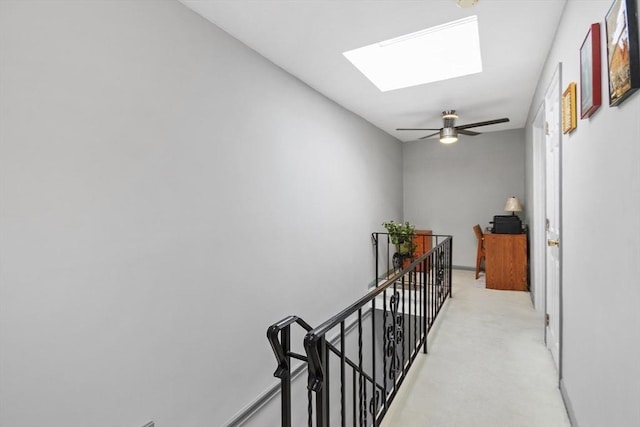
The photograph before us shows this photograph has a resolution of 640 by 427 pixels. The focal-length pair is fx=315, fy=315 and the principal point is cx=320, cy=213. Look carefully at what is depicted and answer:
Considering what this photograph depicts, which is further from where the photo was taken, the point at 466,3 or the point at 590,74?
the point at 466,3

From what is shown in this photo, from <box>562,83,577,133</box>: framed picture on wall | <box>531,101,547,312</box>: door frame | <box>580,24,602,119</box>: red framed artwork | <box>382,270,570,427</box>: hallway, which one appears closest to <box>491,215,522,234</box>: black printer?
<box>531,101,547,312</box>: door frame

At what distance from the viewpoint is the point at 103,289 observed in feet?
5.21

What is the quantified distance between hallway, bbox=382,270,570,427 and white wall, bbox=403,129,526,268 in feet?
8.73

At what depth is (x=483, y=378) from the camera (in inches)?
89.8

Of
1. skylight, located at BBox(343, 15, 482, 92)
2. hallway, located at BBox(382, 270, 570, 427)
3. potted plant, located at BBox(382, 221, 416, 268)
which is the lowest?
hallway, located at BBox(382, 270, 570, 427)

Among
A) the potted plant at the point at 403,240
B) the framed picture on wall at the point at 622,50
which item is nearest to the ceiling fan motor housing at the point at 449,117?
the potted plant at the point at 403,240

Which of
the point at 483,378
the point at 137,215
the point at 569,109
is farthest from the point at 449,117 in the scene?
the point at 137,215

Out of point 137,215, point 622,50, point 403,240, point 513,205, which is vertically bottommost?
point 403,240

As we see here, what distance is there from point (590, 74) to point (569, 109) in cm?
48

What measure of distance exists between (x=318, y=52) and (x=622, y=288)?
8.08ft

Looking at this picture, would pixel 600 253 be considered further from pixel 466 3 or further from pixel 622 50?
pixel 466 3

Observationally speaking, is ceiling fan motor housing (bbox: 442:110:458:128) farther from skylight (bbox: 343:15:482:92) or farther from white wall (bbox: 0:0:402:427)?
white wall (bbox: 0:0:402:427)

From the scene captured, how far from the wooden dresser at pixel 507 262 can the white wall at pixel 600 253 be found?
2830mm

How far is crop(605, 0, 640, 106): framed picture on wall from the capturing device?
92 cm
